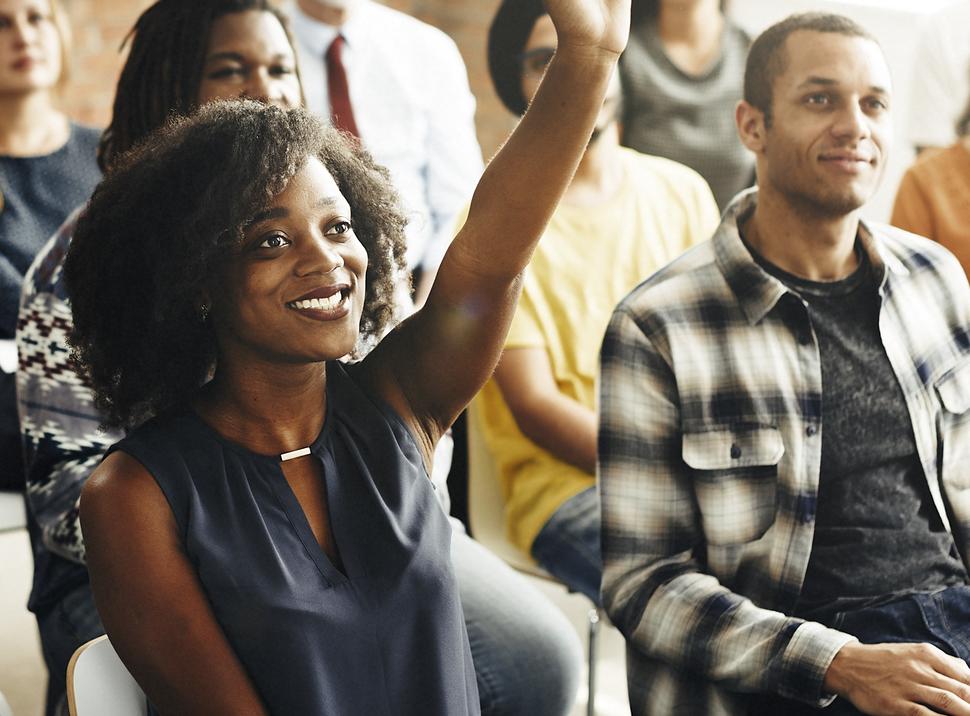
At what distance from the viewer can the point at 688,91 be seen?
2.21 metres

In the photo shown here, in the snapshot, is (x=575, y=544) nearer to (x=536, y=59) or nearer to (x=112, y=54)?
(x=536, y=59)

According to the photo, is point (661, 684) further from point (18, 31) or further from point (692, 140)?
point (18, 31)

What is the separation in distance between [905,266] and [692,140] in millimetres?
879

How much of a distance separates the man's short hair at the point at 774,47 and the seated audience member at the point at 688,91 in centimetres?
76

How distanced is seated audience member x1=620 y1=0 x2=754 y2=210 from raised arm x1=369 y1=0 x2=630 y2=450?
1.23 m

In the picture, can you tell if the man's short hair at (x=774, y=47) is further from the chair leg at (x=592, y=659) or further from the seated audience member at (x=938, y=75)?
the chair leg at (x=592, y=659)

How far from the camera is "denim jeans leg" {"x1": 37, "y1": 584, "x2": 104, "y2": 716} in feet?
4.21

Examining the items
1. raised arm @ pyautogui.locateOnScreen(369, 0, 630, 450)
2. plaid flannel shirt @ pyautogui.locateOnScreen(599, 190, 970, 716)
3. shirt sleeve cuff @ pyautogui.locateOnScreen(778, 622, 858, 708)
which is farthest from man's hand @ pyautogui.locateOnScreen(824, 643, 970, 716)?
raised arm @ pyautogui.locateOnScreen(369, 0, 630, 450)

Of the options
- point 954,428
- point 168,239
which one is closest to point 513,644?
point 954,428

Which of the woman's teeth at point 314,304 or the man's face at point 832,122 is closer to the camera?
the woman's teeth at point 314,304

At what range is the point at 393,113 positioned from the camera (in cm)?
226

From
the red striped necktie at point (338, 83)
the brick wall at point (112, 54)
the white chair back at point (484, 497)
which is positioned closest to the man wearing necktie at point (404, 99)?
the red striped necktie at point (338, 83)

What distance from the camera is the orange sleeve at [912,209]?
65.0 inches

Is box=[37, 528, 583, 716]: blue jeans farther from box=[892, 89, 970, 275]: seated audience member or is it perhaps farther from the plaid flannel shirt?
box=[892, 89, 970, 275]: seated audience member
